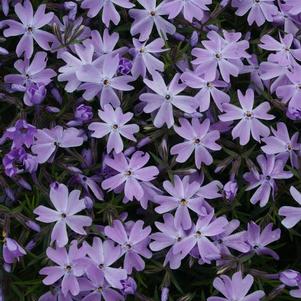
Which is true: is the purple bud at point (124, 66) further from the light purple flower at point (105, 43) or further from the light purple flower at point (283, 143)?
the light purple flower at point (283, 143)

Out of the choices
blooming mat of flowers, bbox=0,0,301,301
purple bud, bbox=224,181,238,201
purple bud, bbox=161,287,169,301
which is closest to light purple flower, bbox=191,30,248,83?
blooming mat of flowers, bbox=0,0,301,301

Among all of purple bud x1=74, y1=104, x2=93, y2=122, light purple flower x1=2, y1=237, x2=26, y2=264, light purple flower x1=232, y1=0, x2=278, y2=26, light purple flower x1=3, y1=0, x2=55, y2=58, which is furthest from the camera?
light purple flower x1=232, y1=0, x2=278, y2=26

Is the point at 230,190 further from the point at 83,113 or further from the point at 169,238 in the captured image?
the point at 83,113

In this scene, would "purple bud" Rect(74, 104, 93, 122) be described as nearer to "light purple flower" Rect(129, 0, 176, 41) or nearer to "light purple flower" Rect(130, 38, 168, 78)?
"light purple flower" Rect(130, 38, 168, 78)

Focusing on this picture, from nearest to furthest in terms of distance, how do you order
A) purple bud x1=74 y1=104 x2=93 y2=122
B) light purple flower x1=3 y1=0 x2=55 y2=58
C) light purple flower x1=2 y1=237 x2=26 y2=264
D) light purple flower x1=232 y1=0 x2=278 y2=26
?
light purple flower x1=2 y1=237 x2=26 y2=264 < purple bud x1=74 y1=104 x2=93 y2=122 < light purple flower x1=3 y1=0 x2=55 y2=58 < light purple flower x1=232 y1=0 x2=278 y2=26

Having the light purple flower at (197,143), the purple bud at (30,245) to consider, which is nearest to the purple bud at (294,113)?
the light purple flower at (197,143)

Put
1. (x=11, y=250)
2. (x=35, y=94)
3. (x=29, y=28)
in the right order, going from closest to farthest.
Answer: (x=11, y=250), (x=35, y=94), (x=29, y=28)

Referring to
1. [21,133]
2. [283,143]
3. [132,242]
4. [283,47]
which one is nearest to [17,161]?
→ [21,133]
